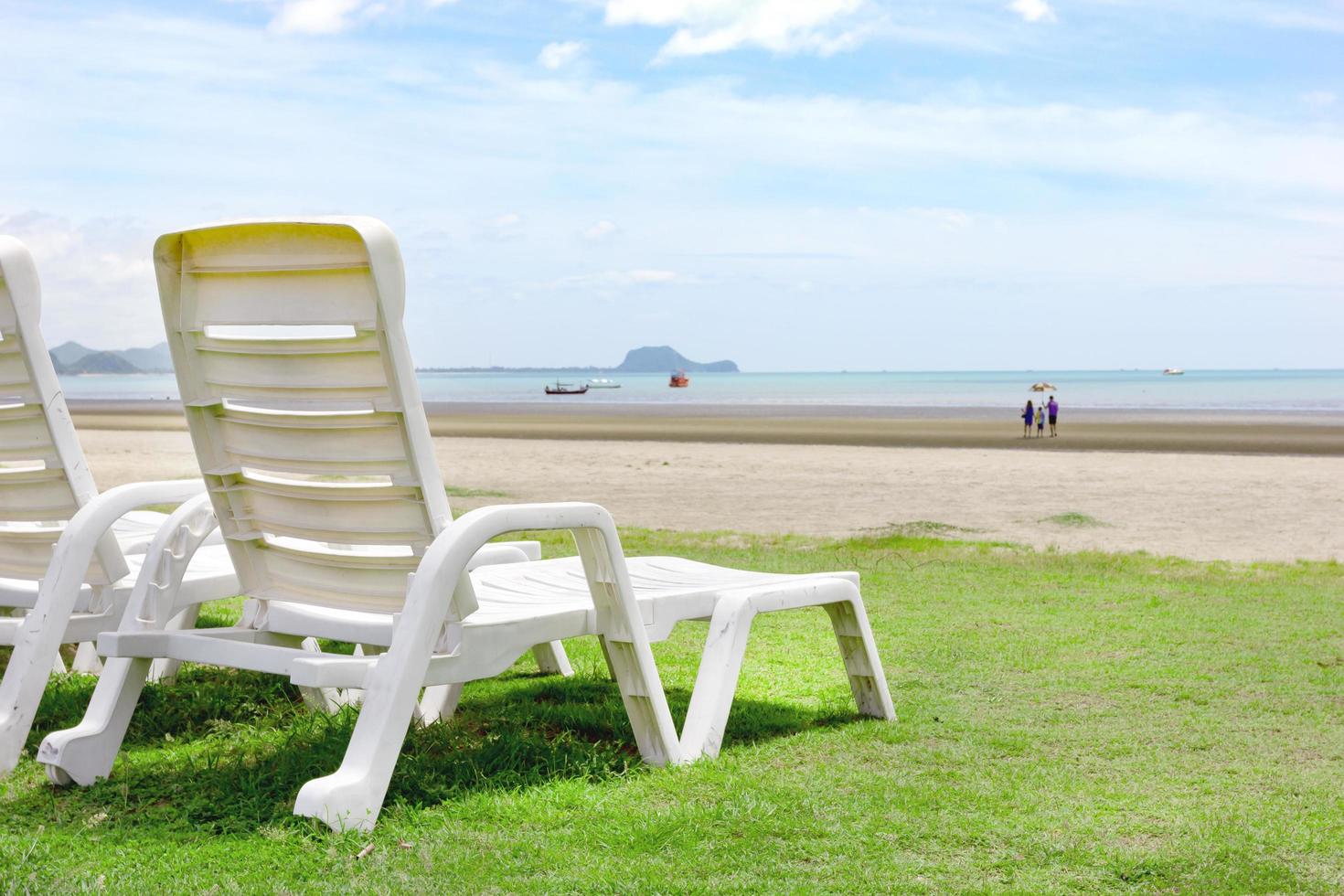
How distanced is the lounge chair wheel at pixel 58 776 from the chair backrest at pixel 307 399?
721 mm

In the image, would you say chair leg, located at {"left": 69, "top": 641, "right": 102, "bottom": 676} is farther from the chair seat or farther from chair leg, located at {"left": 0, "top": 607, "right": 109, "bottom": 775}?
the chair seat

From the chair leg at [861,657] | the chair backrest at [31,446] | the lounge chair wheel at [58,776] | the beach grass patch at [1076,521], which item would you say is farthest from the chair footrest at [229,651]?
the beach grass patch at [1076,521]

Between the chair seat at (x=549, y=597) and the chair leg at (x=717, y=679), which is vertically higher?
the chair seat at (x=549, y=597)

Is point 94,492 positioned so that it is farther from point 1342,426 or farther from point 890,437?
point 1342,426

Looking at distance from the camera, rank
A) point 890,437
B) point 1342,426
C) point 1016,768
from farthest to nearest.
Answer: point 1342,426, point 890,437, point 1016,768

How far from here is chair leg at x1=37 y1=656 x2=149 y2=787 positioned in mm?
3715

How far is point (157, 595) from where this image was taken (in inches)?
157

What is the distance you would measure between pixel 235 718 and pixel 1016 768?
2663 mm

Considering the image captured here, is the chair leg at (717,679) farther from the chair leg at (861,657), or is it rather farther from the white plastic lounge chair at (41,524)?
the white plastic lounge chair at (41,524)

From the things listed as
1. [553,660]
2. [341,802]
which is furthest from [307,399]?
[553,660]

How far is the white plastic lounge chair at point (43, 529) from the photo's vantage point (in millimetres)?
4023

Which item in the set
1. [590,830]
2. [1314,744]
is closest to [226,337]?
[590,830]

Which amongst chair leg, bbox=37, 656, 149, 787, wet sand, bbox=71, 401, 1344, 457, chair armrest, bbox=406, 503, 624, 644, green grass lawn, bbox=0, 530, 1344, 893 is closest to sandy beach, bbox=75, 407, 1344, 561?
wet sand, bbox=71, 401, 1344, 457

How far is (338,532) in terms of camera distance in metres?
3.54
